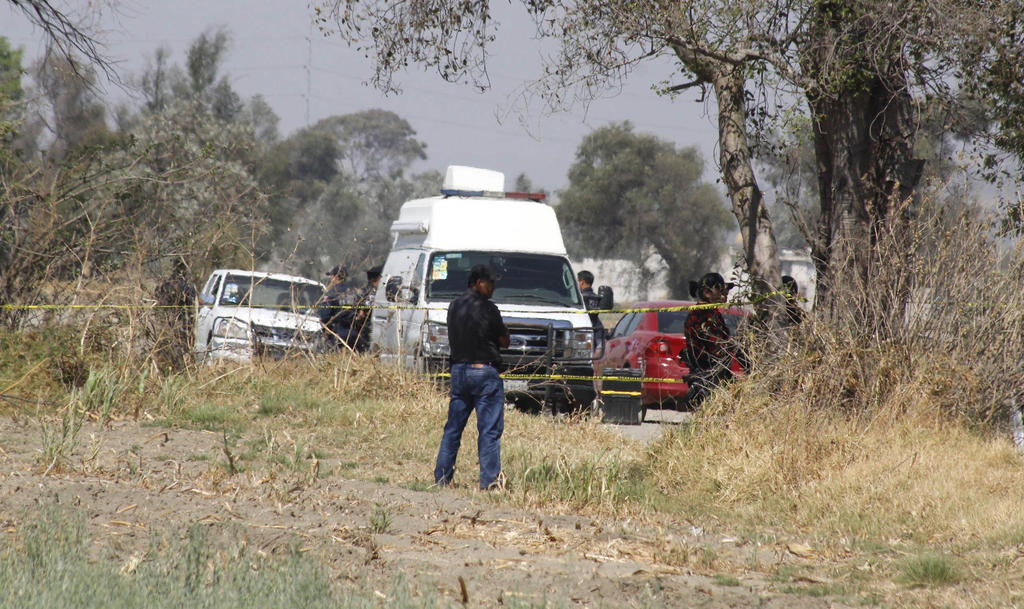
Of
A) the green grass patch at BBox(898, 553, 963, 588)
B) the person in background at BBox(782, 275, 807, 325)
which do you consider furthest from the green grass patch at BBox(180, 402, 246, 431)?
the green grass patch at BBox(898, 553, 963, 588)

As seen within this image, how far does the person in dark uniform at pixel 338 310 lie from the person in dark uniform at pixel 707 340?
194 inches

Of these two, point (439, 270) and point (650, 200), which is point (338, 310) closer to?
point (439, 270)

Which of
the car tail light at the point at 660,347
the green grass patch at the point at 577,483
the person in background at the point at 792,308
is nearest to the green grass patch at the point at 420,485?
the green grass patch at the point at 577,483

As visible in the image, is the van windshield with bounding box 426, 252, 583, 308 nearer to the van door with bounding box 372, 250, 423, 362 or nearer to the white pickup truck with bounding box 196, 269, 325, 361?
the van door with bounding box 372, 250, 423, 362

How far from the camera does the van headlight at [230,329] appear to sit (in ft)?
47.0

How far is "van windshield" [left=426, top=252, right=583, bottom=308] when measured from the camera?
14.3 meters

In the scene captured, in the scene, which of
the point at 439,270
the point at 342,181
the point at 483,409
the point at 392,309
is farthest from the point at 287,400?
the point at 342,181

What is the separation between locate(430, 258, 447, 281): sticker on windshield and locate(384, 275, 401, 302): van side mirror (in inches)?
18.6

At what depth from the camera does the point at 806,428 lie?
9.09m

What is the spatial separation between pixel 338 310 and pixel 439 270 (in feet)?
5.13

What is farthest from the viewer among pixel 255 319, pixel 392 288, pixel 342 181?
pixel 342 181

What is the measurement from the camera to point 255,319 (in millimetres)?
16281

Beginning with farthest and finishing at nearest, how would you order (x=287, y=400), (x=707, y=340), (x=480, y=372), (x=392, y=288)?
Result: 1. (x=392, y=288)
2. (x=287, y=400)
3. (x=707, y=340)
4. (x=480, y=372)

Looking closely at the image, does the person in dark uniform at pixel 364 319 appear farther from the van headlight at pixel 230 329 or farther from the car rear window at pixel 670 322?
the car rear window at pixel 670 322
